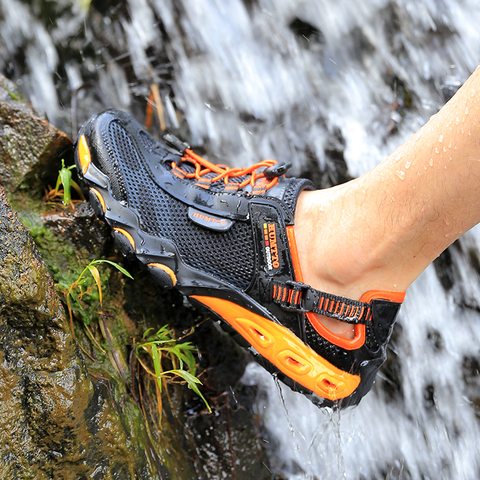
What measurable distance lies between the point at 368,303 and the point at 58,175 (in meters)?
1.58

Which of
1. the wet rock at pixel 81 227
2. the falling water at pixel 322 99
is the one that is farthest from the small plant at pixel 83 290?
the falling water at pixel 322 99

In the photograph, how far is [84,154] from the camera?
1.79 meters

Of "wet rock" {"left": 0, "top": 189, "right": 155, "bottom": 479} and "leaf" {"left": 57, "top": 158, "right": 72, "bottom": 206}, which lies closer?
"wet rock" {"left": 0, "top": 189, "right": 155, "bottom": 479}

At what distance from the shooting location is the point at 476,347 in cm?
221

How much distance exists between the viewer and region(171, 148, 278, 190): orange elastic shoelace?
1.84 metres

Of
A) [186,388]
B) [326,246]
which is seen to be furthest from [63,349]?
[326,246]

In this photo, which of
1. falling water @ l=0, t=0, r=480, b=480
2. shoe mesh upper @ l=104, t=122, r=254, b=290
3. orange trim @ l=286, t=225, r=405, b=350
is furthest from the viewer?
falling water @ l=0, t=0, r=480, b=480

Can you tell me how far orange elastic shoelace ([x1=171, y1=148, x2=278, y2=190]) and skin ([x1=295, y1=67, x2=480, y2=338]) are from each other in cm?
23

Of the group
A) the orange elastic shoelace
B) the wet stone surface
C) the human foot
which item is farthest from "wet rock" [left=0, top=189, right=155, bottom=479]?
the orange elastic shoelace

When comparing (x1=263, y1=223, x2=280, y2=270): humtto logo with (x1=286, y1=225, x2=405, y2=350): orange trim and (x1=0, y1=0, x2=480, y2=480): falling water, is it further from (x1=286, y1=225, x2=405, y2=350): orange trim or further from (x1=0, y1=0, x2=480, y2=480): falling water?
(x1=0, y1=0, x2=480, y2=480): falling water

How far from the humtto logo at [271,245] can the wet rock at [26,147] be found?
1119 millimetres

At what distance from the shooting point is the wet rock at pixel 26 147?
6.23ft

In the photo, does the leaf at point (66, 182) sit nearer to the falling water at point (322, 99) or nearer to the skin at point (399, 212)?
the falling water at point (322, 99)

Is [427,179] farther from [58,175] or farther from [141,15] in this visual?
[141,15]
